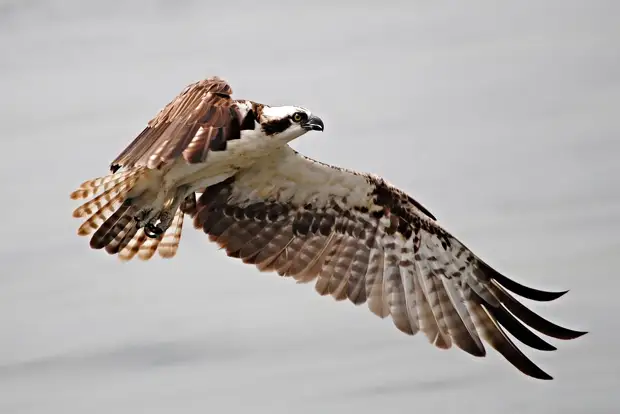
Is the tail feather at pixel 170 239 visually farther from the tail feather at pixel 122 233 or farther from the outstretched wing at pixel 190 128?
the outstretched wing at pixel 190 128

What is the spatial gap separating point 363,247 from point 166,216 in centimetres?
198

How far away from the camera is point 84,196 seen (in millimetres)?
13461

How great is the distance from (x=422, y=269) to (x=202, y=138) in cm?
340

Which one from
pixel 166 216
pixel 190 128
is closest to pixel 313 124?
pixel 190 128

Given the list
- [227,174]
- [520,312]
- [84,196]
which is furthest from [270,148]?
[520,312]

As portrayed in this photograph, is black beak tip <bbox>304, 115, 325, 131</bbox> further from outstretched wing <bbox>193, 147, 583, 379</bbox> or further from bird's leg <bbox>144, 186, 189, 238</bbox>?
bird's leg <bbox>144, 186, 189, 238</bbox>

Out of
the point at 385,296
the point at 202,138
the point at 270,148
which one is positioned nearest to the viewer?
the point at 202,138

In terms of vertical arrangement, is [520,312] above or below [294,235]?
below

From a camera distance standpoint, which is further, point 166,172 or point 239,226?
point 239,226

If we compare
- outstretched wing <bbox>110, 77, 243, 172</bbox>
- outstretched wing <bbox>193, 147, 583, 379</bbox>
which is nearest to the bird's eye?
outstretched wing <bbox>110, 77, 243, 172</bbox>

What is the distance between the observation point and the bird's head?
13109 millimetres

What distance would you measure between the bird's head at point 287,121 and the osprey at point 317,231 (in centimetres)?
1

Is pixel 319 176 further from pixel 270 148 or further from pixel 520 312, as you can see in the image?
pixel 520 312

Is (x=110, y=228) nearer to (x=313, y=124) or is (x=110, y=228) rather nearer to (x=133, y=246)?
(x=133, y=246)
